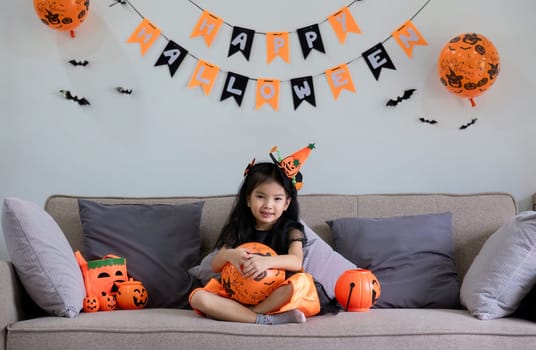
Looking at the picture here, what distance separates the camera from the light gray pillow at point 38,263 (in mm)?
2426

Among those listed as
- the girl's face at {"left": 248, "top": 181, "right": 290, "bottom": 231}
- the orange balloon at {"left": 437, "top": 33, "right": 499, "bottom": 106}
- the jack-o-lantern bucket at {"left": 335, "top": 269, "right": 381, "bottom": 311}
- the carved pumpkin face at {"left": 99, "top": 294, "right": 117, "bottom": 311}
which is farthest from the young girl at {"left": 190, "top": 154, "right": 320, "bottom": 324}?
the orange balloon at {"left": 437, "top": 33, "right": 499, "bottom": 106}

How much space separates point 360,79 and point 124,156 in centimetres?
110

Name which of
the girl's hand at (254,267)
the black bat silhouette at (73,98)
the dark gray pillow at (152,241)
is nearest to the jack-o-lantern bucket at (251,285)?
the girl's hand at (254,267)

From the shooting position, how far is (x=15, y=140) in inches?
131

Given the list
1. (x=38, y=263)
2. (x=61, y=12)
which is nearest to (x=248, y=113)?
(x=61, y=12)

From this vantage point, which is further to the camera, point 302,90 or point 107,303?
point 302,90

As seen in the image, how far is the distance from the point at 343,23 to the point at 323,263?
1146 millimetres

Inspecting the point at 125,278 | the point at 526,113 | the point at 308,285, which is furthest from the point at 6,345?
the point at 526,113

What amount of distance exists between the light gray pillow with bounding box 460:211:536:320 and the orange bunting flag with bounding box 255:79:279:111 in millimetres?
1214

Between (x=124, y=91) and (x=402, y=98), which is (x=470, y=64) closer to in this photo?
(x=402, y=98)

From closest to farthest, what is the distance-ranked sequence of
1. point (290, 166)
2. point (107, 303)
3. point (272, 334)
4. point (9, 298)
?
point (272, 334)
point (9, 298)
point (107, 303)
point (290, 166)

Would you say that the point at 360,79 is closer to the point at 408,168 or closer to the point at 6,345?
the point at 408,168

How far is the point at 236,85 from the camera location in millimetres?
3303

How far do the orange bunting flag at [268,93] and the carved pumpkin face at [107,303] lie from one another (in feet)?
3.70
